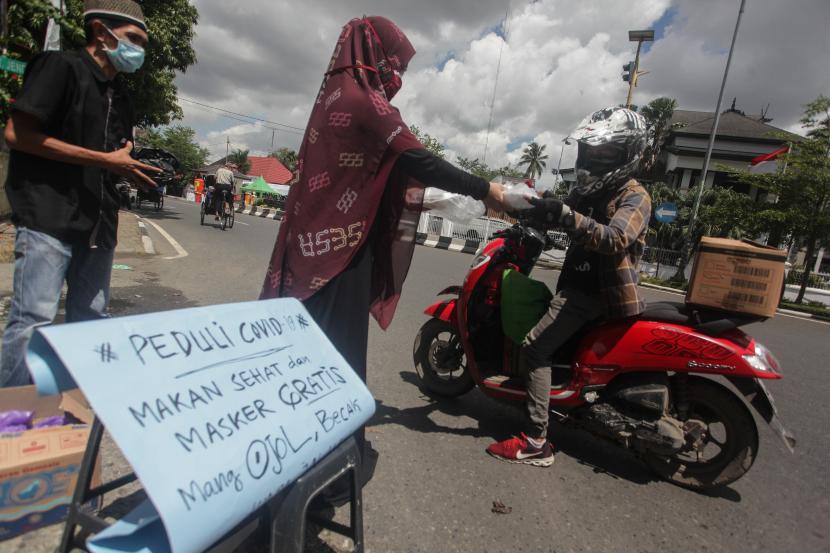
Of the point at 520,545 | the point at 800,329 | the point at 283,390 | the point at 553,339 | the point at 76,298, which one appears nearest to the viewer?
the point at 283,390

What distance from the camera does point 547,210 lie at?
2051 mm

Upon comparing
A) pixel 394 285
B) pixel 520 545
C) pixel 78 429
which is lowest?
pixel 520 545

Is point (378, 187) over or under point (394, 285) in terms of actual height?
over

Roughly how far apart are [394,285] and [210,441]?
1.20 meters

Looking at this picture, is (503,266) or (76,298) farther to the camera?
(503,266)

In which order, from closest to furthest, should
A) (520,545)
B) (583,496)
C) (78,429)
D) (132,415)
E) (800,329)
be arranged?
(132,415) → (78,429) → (520,545) → (583,496) → (800,329)

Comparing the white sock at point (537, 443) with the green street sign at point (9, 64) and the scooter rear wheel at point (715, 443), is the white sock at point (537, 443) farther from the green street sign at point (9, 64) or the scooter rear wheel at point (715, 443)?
the green street sign at point (9, 64)

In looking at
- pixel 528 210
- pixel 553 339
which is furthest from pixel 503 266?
pixel 528 210

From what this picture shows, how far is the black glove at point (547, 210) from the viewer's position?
2.02 m

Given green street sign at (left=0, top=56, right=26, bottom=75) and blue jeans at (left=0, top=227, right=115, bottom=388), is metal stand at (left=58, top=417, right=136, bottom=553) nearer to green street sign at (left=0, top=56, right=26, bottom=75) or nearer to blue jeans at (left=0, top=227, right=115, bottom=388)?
blue jeans at (left=0, top=227, right=115, bottom=388)

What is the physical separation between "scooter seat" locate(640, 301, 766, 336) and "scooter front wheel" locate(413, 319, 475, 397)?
1226 millimetres

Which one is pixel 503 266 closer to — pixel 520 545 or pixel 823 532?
pixel 520 545

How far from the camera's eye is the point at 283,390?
1.21 metres

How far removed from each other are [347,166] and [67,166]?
3.88 ft
